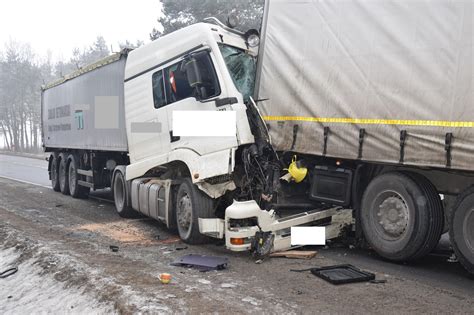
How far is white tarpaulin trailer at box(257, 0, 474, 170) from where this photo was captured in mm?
4598

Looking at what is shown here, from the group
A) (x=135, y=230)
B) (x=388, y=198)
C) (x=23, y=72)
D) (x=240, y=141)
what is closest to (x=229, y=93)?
(x=240, y=141)

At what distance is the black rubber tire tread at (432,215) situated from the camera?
5.00 meters

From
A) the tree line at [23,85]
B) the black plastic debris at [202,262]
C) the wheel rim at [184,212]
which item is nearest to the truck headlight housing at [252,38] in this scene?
the wheel rim at [184,212]

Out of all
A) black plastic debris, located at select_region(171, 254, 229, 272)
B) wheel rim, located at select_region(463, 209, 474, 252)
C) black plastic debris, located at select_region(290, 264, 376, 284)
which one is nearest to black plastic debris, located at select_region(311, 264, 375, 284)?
black plastic debris, located at select_region(290, 264, 376, 284)

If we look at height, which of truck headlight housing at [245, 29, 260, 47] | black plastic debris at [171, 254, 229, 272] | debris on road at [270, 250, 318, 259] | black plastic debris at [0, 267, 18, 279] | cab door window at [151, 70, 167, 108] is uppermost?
truck headlight housing at [245, 29, 260, 47]

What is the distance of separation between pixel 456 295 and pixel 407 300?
0.52 meters

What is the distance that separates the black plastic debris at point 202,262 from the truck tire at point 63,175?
8.61 meters

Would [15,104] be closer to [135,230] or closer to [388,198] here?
[135,230]

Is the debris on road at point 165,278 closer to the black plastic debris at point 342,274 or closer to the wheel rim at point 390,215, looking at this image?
the black plastic debris at point 342,274

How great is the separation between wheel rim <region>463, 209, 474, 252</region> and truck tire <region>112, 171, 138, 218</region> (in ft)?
21.1

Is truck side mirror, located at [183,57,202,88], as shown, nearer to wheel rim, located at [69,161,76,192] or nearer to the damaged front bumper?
the damaged front bumper

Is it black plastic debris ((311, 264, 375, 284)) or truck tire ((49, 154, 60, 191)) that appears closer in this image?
black plastic debris ((311, 264, 375, 284))

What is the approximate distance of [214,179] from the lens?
21.8 feet

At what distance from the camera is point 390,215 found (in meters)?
5.38
